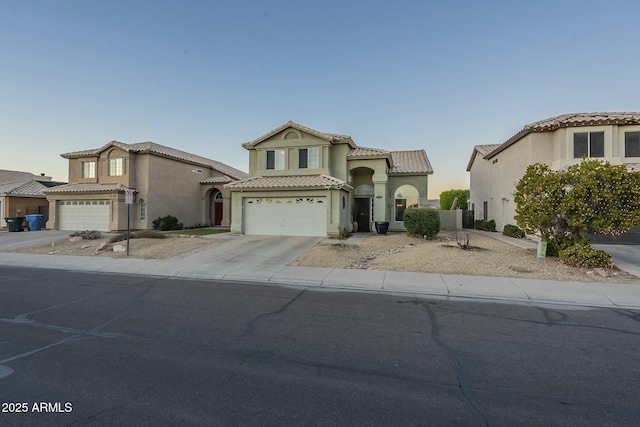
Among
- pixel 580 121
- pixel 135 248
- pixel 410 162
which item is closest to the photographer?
pixel 135 248

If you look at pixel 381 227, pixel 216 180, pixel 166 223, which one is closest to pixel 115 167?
pixel 166 223

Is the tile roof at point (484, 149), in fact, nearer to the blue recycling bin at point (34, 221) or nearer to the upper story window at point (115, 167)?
the upper story window at point (115, 167)

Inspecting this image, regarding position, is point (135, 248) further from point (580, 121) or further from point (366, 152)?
point (580, 121)

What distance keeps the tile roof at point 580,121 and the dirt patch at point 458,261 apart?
681cm

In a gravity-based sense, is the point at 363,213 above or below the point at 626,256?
above

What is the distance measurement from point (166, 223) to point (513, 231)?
23.2 metres

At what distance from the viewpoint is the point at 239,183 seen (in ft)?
62.8

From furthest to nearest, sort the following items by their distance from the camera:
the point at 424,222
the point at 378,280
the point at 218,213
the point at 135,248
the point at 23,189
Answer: the point at 218,213, the point at 23,189, the point at 424,222, the point at 135,248, the point at 378,280

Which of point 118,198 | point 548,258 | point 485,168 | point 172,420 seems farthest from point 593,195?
point 118,198

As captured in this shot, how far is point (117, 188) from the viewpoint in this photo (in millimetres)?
21297

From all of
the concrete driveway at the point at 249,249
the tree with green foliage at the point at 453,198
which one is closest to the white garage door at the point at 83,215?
the concrete driveway at the point at 249,249

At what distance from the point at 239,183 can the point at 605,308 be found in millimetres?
17359

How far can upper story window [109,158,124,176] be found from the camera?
74.0 feet

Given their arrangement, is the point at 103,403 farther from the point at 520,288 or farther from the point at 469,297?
the point at 520,288
